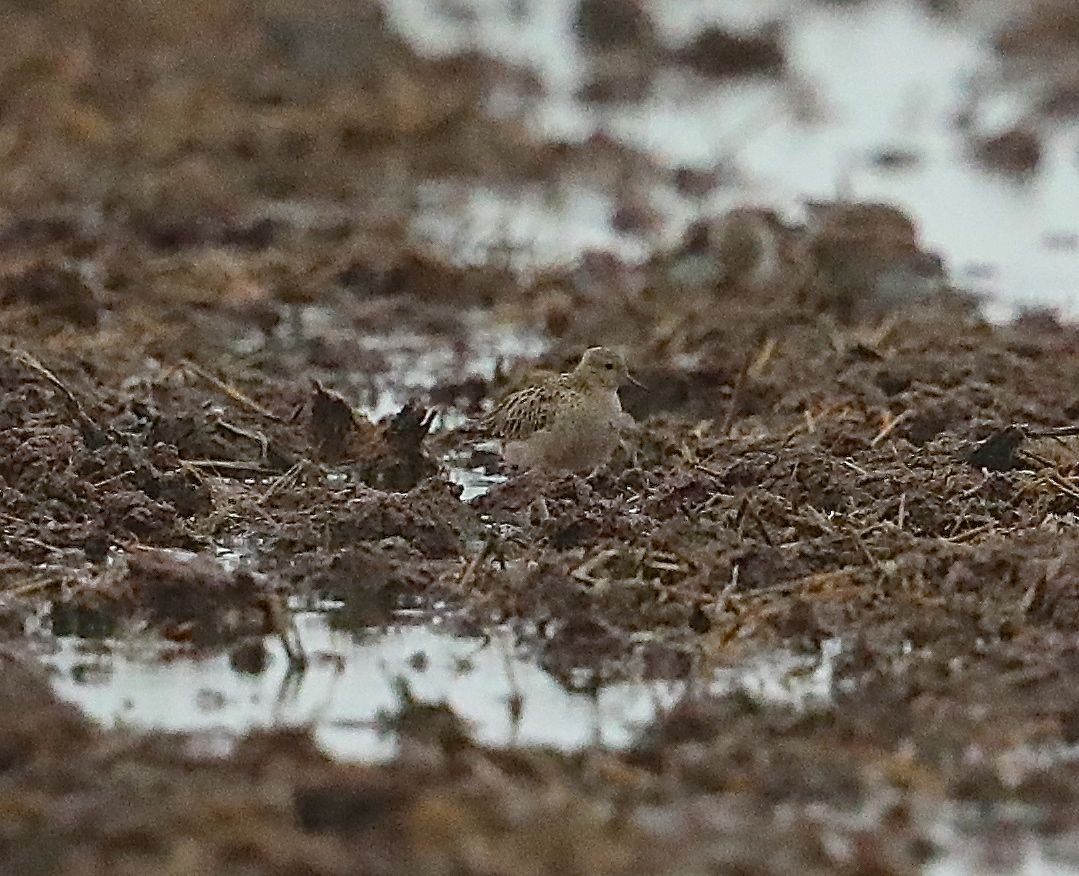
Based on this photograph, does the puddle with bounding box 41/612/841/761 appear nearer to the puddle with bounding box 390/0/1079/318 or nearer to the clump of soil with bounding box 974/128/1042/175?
the puddle with bounding box 390/0/1079/318

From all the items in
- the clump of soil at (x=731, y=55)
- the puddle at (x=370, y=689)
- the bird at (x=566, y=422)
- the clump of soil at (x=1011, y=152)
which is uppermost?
the clump of soil at (x=731, y=55)

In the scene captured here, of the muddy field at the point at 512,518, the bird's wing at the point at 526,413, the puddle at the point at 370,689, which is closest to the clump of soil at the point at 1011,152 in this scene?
the muddy field at the point at 512,518

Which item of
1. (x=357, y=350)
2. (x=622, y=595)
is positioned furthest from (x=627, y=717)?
(x=357, y=350)

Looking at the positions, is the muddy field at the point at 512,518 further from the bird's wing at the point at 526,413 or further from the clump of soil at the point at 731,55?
the clump of soil at the point at 731,55

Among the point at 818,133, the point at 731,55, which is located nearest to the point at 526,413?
the point at 818,133

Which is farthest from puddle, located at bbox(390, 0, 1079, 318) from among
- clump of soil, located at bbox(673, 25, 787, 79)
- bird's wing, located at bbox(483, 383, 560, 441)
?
bird's wing, located at bbox(483, 383, 560, 441)

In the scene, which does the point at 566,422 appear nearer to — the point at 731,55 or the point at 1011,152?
the point at 1011,152

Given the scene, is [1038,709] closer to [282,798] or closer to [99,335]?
[282,798]
